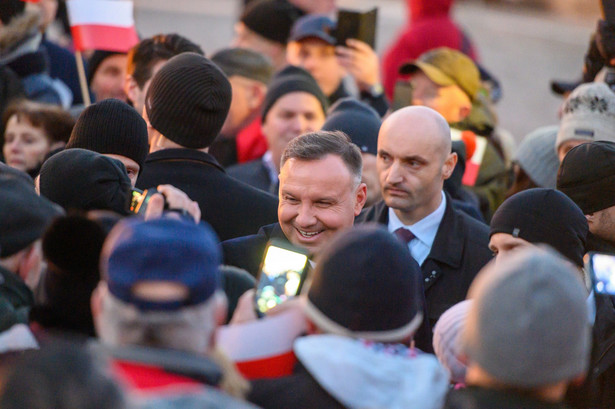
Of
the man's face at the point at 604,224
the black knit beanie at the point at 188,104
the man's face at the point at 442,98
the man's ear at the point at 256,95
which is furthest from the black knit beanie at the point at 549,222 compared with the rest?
the man's ear at the point at 256,95

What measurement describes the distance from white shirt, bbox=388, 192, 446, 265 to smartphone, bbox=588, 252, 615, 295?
1559 mm

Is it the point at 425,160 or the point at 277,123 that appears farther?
the point at 277,123

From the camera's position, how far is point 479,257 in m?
5.44

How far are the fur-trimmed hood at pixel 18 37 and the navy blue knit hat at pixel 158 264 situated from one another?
4.98 m

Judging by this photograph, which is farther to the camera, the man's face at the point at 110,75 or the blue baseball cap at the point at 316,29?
the blue baseball cap at the point at 316,29

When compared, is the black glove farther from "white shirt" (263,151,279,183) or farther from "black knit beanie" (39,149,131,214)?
"black knit beanie" (39,149,131,214)

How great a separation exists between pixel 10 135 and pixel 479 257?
3.02 meters

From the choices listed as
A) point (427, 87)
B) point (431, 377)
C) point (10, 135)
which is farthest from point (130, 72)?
point (431, 377)

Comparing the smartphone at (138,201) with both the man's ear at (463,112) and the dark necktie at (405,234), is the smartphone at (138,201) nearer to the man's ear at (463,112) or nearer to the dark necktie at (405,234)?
the dark necktie at (405,234)

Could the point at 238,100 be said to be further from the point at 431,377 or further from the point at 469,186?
the point at 431,377

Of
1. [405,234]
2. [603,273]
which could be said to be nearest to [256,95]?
[405,234]

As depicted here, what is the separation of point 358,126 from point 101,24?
2.02 meters

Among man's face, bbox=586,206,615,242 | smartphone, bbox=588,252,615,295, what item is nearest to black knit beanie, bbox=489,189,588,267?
smartphone, bbox=588,252,615,295

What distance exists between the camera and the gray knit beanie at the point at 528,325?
2777 millimetres
